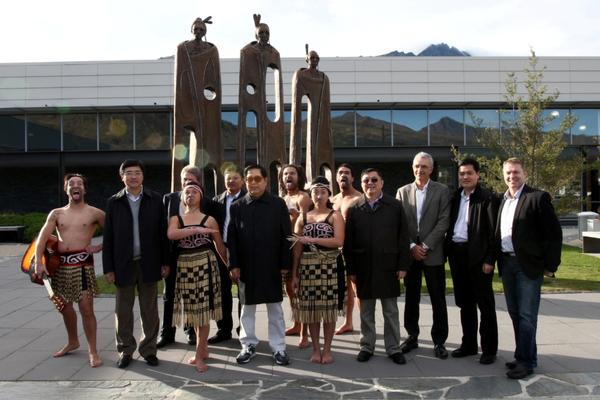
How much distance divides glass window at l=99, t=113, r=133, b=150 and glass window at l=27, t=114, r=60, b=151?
6.48ft

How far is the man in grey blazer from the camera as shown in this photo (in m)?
4.98

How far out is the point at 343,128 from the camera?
22172 millimetres

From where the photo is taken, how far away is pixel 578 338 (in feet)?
18.0

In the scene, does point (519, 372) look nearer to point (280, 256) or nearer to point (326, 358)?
point (326, 358)

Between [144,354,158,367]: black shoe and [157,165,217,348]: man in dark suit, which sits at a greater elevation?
[157,165,217,348]: man in dark suit

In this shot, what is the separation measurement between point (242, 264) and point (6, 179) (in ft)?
73.7

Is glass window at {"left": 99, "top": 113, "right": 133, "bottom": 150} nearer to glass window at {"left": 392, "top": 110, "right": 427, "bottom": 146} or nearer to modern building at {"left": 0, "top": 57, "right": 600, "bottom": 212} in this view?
modern building at {"left": 0, "top": 57, "right": 600, "bottom": 212}

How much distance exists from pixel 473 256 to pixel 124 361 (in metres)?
3.38

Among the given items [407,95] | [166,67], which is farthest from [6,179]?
[407,95]

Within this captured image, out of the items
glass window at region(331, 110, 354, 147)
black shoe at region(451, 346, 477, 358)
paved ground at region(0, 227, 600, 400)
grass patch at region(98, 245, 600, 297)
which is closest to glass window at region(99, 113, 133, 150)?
glass window at region(331, 110, 354, 147)

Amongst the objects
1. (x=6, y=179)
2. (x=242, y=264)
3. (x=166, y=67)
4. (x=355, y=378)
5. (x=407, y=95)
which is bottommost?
(x=355, y=378)

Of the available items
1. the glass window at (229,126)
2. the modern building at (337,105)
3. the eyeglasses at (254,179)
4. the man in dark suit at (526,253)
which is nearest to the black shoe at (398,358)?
the man in dark suit at (526,253)

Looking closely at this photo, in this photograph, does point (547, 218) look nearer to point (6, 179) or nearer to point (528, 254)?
point (528, 254)

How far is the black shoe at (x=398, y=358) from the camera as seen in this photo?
4.72 meters
